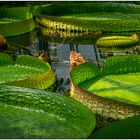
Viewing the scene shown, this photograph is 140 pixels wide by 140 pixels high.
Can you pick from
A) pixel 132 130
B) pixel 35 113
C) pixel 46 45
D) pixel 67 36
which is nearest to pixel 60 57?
pixel 46 45

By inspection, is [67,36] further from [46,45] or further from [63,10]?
[63,10]

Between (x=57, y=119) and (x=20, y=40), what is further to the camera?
(x=20, y=40)

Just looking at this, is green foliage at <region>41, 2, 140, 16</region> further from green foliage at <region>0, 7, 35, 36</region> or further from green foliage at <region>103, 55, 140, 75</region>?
green foliage at <region>103, 55, 140, 75</region>

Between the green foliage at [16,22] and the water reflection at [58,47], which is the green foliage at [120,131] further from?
the green foliage at [16,22]

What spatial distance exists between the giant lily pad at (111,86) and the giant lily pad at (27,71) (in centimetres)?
31

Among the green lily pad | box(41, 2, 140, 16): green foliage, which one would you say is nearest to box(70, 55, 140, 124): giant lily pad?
the green lily pad

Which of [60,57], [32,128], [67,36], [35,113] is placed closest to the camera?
[32,128]

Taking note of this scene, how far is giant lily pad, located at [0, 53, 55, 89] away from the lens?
442 cm

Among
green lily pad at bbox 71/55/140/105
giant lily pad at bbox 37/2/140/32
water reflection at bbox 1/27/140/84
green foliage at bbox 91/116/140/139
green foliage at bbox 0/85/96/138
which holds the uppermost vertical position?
green foliage at bbox 91/116/140/139

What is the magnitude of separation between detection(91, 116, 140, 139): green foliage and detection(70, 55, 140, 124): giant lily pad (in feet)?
1.57

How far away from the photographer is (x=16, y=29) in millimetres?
6926

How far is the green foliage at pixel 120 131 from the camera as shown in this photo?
9.61 feet

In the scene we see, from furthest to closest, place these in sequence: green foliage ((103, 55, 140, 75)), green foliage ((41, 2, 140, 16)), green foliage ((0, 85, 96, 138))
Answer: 1. green foliage ((41, 2, 140, 16))
2. green foliage ((103, 55, 140, 75))
3. green foliage ((0, 85, 96, 138))

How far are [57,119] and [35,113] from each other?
0.68 ft
